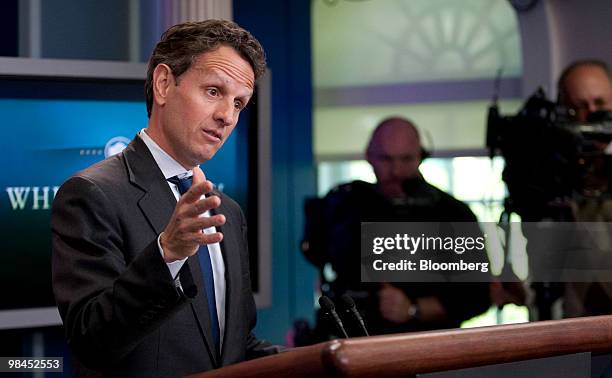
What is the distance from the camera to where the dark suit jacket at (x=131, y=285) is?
1.32 metres

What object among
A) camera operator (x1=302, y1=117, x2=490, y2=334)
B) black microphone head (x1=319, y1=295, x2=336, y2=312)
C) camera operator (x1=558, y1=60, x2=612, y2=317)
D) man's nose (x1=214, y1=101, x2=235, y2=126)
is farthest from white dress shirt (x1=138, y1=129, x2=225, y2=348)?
camera operator (x1=558, y1=60, x2=612, y2=317)

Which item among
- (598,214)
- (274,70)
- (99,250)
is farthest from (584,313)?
(99,250)

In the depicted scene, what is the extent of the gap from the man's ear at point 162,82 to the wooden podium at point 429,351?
0.59 metres

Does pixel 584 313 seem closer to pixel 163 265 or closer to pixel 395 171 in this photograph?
pixel 395 171

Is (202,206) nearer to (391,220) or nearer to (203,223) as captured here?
(203,223)

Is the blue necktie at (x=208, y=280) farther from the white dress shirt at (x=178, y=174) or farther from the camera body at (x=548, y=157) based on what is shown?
the camera body at (x=548, y=157)

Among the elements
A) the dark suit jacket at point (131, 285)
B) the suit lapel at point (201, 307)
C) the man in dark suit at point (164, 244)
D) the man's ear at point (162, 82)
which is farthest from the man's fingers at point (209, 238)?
the man's ear at point (162, 82)

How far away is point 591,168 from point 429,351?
215cm

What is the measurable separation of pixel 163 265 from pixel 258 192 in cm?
210

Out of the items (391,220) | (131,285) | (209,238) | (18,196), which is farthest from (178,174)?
(391,220)

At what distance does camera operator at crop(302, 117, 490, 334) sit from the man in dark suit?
1504 mm

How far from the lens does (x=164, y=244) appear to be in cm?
128

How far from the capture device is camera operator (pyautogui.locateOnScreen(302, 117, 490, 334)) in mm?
3236

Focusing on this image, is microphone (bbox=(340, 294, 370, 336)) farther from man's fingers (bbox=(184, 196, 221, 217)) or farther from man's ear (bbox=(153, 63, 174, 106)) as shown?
man's ear (bbox=(153, 63, 174, 106))
